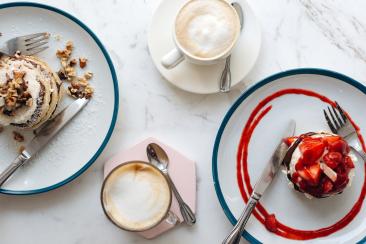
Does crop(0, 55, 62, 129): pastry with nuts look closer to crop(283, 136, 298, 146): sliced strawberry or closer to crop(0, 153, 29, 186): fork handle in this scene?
crop(0, 153, 29, 186): fork handle

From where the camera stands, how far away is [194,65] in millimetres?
1368

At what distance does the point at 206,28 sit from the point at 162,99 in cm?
24

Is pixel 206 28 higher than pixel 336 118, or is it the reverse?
pixel 206 28

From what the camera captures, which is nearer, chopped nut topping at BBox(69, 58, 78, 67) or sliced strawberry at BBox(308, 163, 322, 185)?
sliced strawberry at BBox(308, 163, 322, 185)

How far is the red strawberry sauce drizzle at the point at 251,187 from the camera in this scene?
135cm

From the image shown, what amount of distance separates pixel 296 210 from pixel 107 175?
0.50 m

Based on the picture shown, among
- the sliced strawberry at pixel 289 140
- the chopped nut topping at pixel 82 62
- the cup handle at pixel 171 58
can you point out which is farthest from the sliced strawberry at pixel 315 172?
the chopped nut topping at pixel 82 62

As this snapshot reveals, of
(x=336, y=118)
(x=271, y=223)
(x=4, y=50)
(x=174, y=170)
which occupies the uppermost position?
(x=4, y=50)

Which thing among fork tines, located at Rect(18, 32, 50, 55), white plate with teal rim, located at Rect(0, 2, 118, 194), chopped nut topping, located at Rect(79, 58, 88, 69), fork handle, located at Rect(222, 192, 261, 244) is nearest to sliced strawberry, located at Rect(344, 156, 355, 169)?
fork handle, located at Rect(222, 192, 261, 244)

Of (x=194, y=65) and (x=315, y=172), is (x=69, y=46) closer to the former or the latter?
(x=194, y=65)

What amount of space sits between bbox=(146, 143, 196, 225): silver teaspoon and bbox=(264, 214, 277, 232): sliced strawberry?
0.19 metres

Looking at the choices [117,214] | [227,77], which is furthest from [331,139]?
[117,214]

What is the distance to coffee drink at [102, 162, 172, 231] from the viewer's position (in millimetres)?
1304

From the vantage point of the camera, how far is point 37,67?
1330 mm
